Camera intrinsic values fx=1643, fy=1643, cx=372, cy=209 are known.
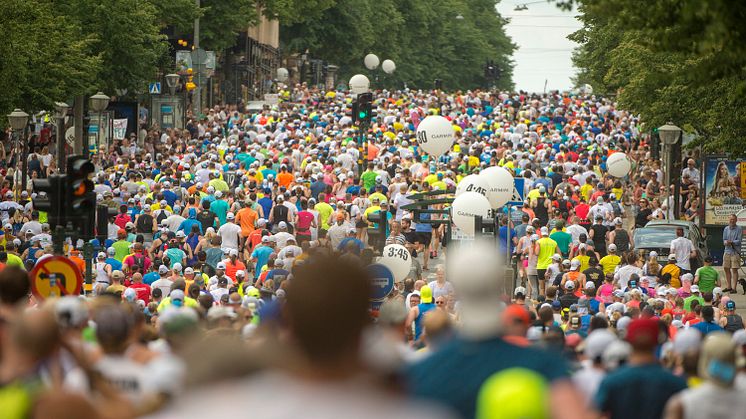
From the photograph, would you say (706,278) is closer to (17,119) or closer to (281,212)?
(281,212)

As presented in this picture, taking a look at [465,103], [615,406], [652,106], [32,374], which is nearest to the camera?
[32,374]

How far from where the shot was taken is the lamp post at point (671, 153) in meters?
33.4

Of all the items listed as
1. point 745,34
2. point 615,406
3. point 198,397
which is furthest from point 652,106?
point 198,397

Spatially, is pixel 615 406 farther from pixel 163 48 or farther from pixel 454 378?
pixel 163 48

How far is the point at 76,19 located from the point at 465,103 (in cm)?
1977

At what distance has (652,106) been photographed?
119 ft

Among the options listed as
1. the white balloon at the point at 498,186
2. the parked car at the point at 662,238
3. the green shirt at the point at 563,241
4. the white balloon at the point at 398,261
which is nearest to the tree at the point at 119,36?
the parked car at the point at 662,238

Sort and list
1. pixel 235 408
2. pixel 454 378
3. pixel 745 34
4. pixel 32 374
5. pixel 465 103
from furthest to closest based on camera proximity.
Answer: pixel 465 103, pixel 745 34, pixel 32 374, pixel 454 378, pixel 235 408

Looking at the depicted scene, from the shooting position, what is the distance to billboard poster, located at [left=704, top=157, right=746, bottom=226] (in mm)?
31328

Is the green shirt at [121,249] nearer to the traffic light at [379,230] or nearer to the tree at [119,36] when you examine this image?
the traffic light at [379,230]

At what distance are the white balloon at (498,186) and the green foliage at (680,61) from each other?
2.83 meters

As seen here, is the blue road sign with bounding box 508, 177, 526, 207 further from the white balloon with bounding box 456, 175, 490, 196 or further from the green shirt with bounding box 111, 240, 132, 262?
the green shirt with bounding box 111, 240, 132, 262

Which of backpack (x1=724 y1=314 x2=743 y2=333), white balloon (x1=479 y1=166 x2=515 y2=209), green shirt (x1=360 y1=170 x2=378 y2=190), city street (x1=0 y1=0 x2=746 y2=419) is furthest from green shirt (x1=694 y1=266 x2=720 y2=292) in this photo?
green shirt (x1=360 y1=170 x2=378 y2=190)

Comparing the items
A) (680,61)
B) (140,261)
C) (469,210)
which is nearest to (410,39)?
(680,61)
